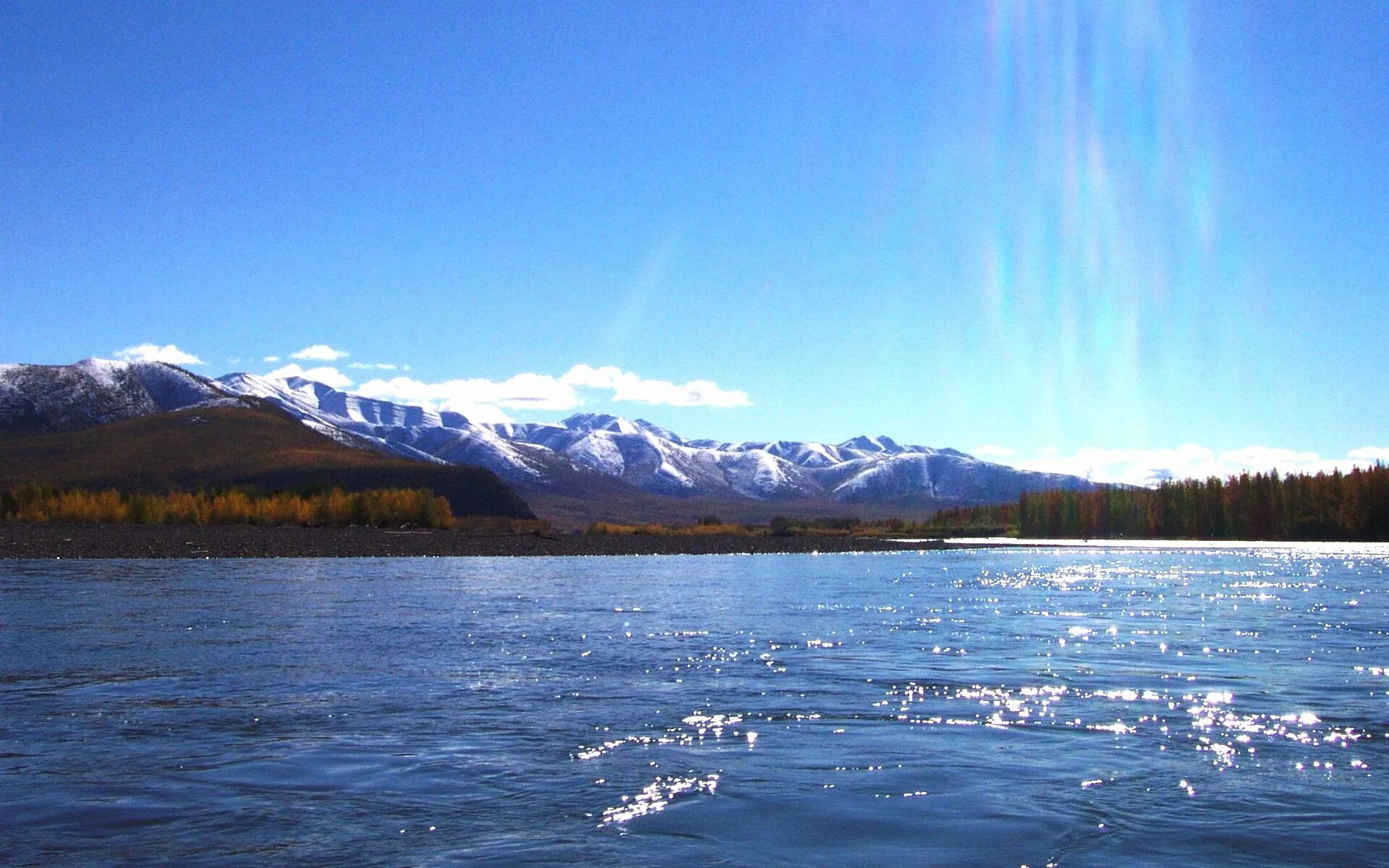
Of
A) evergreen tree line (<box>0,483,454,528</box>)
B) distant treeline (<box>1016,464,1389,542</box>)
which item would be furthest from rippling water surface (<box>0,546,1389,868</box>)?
distant treeline (<box>1016,464,1389,542</box>)

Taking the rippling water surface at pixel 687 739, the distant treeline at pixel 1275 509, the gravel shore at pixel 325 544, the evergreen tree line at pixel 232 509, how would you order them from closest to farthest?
the rippling water surface at pixel 687 739
the gravel shore at pixel 325 544
the evergreen tree line at pixel 232 509
the distant treeline at pixel 1275 509

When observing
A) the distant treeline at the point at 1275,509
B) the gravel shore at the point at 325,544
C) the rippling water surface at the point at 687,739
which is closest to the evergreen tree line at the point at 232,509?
the gravel shore at the point at 325,544

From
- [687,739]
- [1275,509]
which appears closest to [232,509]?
[687,739]

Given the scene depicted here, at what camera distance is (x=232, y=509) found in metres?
142

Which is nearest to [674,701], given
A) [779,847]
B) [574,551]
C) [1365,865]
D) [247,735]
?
[247,735]

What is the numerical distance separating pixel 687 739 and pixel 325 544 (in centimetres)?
9388

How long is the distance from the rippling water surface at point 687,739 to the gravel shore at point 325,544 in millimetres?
52799

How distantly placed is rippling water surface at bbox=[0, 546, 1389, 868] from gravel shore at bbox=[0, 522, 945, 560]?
173ft

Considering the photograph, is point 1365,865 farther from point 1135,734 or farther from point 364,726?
point 364,726

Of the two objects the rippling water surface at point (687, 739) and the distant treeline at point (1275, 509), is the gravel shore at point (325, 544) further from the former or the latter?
the distant treeline at point (1275, 509)

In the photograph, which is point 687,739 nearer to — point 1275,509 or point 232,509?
point 232,509

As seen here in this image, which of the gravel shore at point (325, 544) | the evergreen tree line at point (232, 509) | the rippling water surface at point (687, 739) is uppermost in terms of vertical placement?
the evergreen tree line at point (232, 509)

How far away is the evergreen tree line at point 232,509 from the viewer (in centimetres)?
13262

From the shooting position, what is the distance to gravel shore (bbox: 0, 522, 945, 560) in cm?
8794
